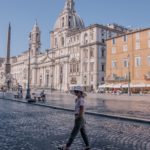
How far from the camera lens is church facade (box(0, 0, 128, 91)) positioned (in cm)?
7369

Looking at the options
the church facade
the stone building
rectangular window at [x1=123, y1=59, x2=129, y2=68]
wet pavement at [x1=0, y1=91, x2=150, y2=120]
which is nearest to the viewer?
wet pavement at [x1=0, y1=91, x2=150, y2=120]

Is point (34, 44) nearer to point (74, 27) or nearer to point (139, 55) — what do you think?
point (74, 27)

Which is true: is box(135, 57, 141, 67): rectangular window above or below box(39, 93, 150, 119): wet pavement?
above

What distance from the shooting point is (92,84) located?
2862 inches

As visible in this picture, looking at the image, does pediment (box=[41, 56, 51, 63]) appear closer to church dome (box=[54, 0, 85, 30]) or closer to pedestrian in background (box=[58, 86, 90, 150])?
church dome (box=[54, 0, 85, 30])

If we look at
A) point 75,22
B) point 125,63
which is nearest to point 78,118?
point 125,63

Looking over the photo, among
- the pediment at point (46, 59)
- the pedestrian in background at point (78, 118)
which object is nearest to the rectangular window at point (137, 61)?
the pediment at point (46, 59)

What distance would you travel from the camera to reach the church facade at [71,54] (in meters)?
73.7

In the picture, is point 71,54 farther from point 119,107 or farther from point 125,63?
point 119,107

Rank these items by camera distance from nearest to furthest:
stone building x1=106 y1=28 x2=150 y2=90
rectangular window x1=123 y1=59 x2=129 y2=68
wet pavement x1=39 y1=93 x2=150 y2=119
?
wet pavement x1=39 y1=93 x2=150 y2=119 < stone building x1=106 y1=28 x2=150 y2=90 < rectangular window x1=123 y1=59 x2=129 y2=68

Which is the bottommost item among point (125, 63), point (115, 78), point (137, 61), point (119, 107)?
point (119, 107)

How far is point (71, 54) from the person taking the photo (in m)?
84.3

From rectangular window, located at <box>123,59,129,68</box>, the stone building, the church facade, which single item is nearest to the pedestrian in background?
the stone building

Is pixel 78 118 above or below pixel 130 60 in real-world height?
below
